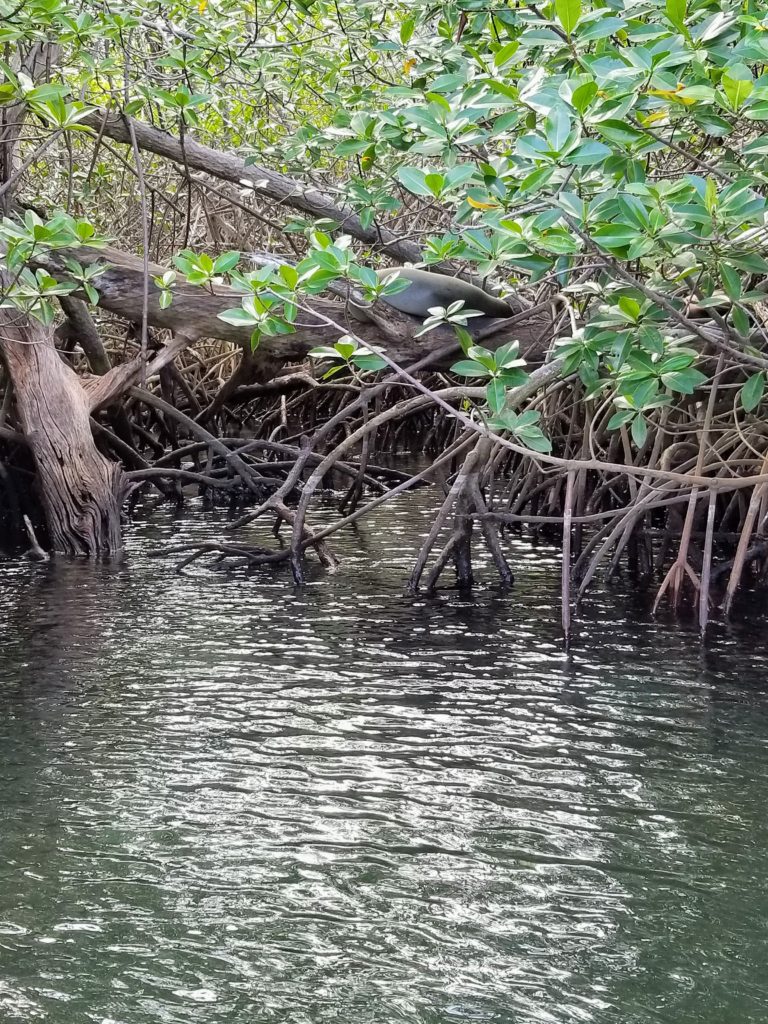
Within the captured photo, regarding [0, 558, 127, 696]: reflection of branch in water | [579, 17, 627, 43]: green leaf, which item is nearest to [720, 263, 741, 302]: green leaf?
[579, 17, 627, 43]: green leaf

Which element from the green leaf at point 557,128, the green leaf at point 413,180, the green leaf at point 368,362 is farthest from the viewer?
the green leaf at point 368,362

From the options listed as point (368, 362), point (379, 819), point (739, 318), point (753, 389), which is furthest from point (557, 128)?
point (379, 819)

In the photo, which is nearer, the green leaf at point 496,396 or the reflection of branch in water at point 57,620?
the green leaf at point 496,396

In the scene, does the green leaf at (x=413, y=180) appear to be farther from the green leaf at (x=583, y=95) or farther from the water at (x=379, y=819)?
the water at (x=379, y=819)

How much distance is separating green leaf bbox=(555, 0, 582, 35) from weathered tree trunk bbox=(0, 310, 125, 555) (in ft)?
17.2

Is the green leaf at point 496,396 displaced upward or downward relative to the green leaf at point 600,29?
downward

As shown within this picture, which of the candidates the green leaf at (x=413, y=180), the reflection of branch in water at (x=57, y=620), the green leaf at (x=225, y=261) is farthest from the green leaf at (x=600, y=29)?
the reflection of branch in water at (x=57, y=620)

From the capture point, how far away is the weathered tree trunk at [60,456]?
783 centimetres

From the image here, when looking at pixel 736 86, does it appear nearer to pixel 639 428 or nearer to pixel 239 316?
pixel 639 428

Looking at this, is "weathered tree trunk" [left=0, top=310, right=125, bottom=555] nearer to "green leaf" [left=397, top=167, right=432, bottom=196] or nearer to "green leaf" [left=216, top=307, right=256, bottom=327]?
"green leaf" [left=216, top=307, right=256, bottom=327]

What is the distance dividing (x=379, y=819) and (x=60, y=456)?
4.79 meters

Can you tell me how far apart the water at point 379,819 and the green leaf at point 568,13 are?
2.24 meters

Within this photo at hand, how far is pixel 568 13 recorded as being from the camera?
3.21 meters

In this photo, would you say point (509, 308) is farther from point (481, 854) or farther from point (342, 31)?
point (481, 854)
